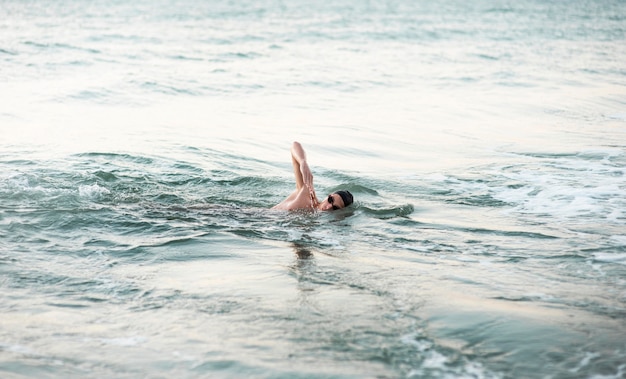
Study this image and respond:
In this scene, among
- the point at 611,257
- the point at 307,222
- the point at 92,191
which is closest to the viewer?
the point at 611,257

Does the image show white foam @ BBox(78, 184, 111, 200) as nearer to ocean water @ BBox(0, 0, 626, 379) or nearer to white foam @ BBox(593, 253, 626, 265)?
ocean water @ BBox(0, 0, 626, 379)

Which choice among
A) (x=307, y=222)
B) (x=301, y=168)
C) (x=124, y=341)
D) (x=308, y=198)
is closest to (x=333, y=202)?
(x=308, y=198)

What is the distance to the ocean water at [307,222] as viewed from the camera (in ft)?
16.3

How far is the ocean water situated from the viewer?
195 inches

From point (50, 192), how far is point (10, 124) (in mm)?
5024

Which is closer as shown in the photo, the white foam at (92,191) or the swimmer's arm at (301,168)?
the swimmer's arm at (301,168)

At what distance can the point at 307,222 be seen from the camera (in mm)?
8086

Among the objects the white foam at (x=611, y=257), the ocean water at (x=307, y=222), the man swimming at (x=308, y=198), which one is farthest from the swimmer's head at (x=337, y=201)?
the white foam at (x=611, y=257)

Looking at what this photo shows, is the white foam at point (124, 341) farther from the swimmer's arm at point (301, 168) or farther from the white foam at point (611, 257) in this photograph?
the white foam at point (611, 257)

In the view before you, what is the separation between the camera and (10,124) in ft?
43.4

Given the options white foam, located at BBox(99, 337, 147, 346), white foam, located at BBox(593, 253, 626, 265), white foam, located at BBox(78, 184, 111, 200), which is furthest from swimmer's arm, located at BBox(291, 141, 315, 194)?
white foam, located at BBox(99, 337, 147, 346)

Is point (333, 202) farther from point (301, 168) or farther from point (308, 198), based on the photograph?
point (301, 168)

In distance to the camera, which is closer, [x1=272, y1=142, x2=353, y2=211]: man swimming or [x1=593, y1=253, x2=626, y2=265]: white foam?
[x1=593, y1=253, x2=626, y2=265]: white foam

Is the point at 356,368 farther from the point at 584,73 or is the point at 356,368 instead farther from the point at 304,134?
the point at 584,73
